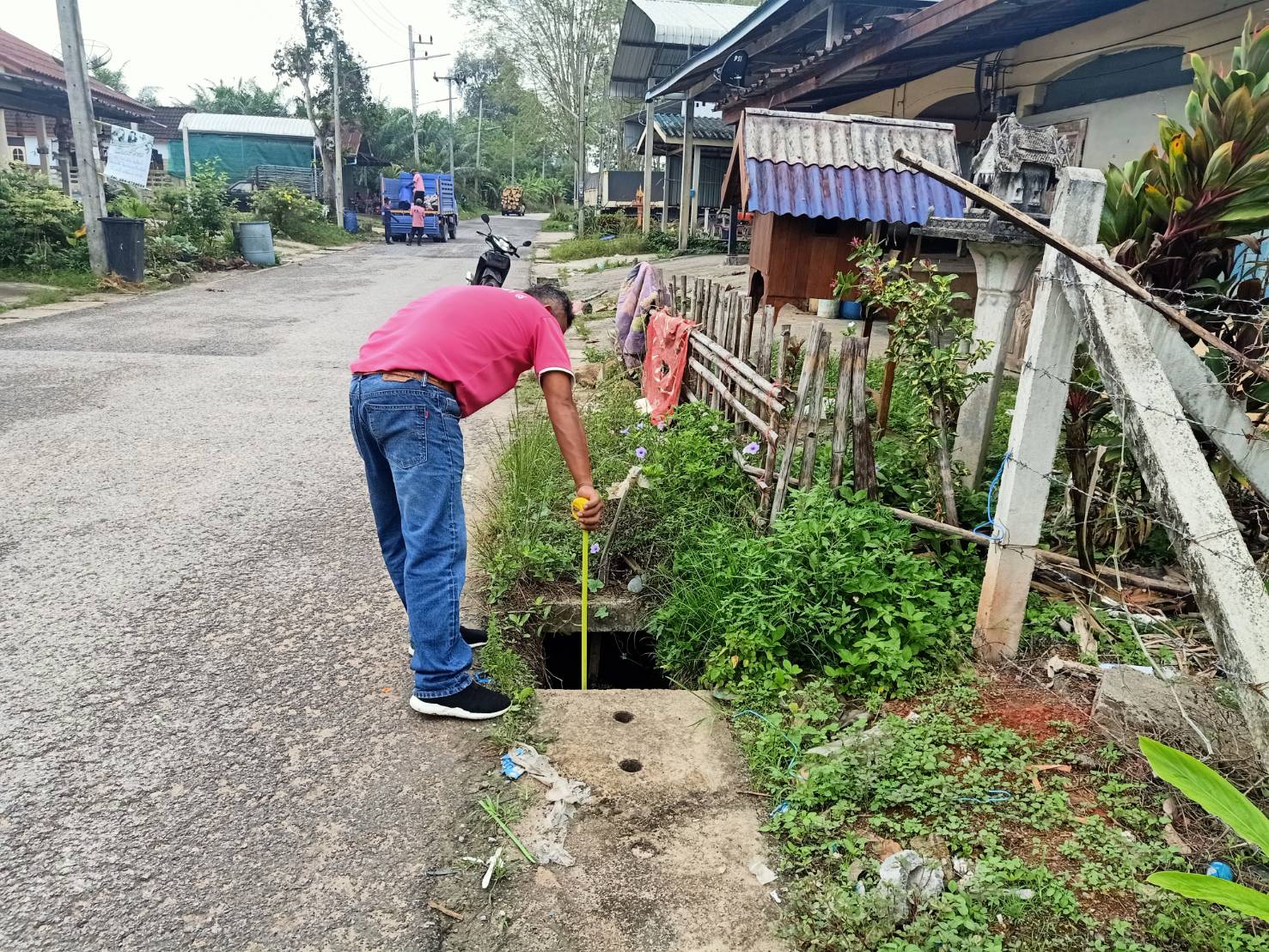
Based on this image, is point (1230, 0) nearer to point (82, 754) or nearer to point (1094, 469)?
point (1094, 469)

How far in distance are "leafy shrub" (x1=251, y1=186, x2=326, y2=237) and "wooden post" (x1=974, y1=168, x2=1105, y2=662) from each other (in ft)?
71.3

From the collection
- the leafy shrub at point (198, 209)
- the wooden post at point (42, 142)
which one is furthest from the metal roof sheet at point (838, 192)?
the wooden post at point (42, 142)

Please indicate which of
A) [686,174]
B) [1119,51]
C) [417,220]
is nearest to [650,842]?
[1119,51]

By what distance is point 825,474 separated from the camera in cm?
388

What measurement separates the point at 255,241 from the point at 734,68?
10.2 m

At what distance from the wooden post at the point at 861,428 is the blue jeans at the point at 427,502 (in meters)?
1.65

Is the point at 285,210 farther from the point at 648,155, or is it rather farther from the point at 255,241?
the point at 648,155

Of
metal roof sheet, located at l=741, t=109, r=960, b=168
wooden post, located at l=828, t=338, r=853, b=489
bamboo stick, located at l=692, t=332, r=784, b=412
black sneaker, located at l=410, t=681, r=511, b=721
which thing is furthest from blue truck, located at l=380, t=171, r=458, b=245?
black sneaker, located at l=410, t=681, r=511, b=721

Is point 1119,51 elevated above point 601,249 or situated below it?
above

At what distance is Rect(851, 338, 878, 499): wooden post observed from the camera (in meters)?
3.59

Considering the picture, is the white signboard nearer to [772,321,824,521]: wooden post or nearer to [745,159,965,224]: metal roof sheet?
[745,159,965,224]: metal roof sheet

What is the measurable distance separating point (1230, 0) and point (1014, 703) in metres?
5.06

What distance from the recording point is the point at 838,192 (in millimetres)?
6766

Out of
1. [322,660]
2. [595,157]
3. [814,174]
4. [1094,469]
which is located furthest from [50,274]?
[595,157]
